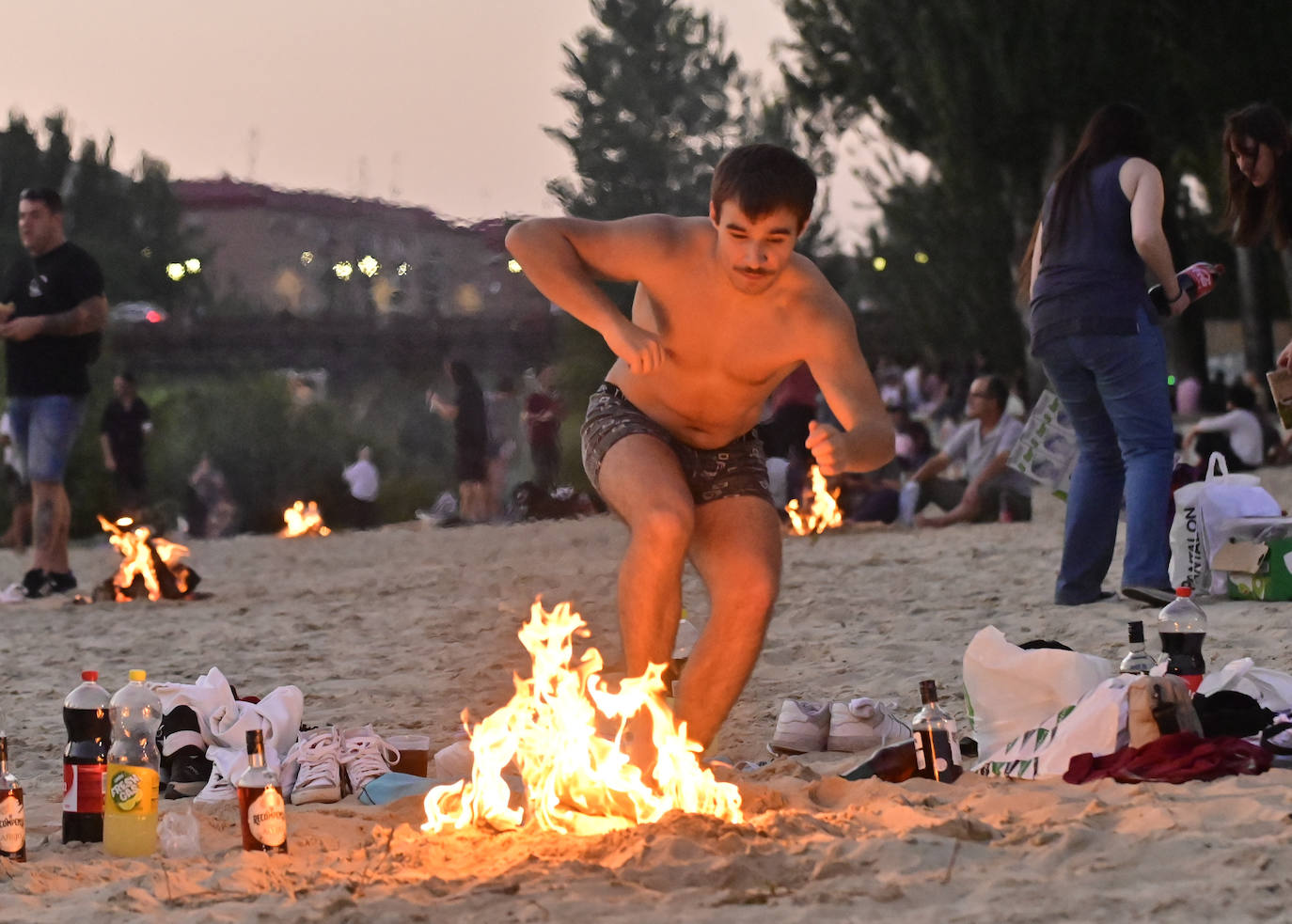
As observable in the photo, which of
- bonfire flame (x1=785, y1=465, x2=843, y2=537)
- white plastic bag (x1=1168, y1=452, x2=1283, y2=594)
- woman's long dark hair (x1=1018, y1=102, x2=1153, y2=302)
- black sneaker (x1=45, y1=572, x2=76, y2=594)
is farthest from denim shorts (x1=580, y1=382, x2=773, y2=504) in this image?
bonfire flame (x1=785, y1=465, x2=843, y2=537)

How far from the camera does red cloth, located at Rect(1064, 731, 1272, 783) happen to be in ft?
14.3

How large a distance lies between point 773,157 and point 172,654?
16.1 ft

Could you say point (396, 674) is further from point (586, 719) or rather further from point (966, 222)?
point (966, 222)

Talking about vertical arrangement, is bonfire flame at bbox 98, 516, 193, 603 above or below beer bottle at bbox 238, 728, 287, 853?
above

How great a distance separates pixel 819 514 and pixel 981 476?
1.38m

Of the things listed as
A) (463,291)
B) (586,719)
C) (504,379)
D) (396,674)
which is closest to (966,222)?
(463,291)

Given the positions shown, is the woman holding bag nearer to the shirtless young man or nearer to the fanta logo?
the shirtless young man

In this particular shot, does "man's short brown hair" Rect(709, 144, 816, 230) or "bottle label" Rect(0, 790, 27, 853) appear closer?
"bottle label" Rect(0, 790, 27, 853)

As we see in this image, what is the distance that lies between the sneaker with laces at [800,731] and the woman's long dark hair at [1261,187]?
2920 millimetres

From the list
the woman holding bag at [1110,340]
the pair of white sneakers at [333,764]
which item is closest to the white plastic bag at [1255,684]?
the woman holding bag at [1110,340]

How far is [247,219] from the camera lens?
62844mm

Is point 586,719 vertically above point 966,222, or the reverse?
point 966,222

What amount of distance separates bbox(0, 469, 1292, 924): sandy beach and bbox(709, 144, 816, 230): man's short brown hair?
1484 mm

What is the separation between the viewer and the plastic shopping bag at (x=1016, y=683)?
5109mm
